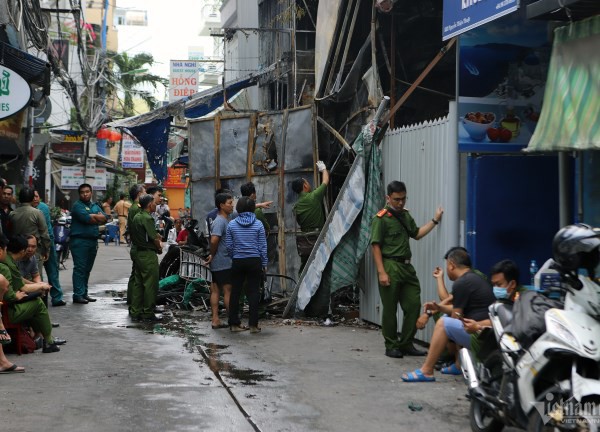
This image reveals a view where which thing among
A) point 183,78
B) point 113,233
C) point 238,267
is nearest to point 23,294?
point 238,267

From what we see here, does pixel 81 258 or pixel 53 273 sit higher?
pixel 81 258

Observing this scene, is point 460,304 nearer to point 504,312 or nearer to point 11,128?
point 504,312

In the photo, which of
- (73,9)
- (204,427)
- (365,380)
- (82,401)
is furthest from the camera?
(73,9)

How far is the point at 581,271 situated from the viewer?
5.93 metres


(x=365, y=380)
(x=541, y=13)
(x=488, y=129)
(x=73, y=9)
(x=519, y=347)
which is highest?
(x=73, y=9)

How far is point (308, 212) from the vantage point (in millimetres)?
12844

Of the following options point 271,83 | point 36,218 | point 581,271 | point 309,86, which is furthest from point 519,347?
point 271,83

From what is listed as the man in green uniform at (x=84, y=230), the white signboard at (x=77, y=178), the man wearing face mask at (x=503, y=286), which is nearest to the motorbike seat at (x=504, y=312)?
the man wearing face mask at (x=503, y=286)

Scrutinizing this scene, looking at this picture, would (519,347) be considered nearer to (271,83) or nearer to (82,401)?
(82,401)

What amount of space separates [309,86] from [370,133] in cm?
545

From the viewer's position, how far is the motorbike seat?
19.8 feet

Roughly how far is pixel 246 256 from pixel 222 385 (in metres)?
3.47

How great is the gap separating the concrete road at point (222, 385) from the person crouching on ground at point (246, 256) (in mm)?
320

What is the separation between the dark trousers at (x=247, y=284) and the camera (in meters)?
11.4
